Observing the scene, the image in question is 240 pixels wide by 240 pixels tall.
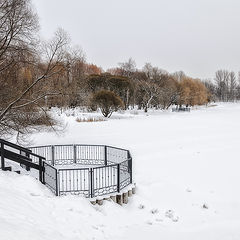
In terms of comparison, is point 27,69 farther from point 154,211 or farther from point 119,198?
A: point 154,211

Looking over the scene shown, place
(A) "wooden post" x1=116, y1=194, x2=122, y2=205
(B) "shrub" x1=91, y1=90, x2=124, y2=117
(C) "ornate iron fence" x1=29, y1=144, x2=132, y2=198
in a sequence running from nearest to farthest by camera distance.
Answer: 1. (C) "ornate iron fence" x1=29, y1=144, x2=132, y2=198
2. (A) "wooden post" x1=116, y1=194, x2=122, y2=205
3. (B) "shrub" x1=91, y1=90, x2=124, y2=117

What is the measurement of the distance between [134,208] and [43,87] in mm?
8682

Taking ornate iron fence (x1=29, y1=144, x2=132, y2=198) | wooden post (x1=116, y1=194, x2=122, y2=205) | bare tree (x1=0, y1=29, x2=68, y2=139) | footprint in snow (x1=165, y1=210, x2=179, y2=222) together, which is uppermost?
bare tree (x1=0, y1=29, x2=68, y2=139)

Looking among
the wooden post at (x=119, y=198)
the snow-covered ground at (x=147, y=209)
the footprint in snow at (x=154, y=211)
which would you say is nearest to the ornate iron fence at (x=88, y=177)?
the wooden post at (x=119, y=198)

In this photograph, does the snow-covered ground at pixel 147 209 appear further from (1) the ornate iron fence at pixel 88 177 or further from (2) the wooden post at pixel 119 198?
(1) the ornate iron fence at pixel 88 177

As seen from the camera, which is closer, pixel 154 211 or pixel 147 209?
pixel 154 211

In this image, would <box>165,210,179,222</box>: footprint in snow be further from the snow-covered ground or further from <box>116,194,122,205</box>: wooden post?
<box>116,194,122,205</box>: wooden post

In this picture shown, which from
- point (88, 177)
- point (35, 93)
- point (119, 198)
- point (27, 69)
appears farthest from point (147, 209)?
point (27, 69)

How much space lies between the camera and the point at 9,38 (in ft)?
41.1

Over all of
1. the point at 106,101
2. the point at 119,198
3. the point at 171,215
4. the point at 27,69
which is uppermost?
the point at 27,69

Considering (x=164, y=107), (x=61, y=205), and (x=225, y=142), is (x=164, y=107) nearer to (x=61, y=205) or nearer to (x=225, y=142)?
(x=225, y=142)

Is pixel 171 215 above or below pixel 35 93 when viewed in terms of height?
below

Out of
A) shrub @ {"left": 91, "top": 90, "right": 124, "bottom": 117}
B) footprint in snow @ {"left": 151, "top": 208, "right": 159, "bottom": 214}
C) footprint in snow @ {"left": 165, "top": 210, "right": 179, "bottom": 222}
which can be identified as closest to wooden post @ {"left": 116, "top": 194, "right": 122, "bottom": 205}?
footprint in snow @ {"left": 151, "top": 208, "right": 159, "bottom": 214}

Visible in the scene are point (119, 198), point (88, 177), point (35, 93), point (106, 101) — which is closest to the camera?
point (119, 198)
